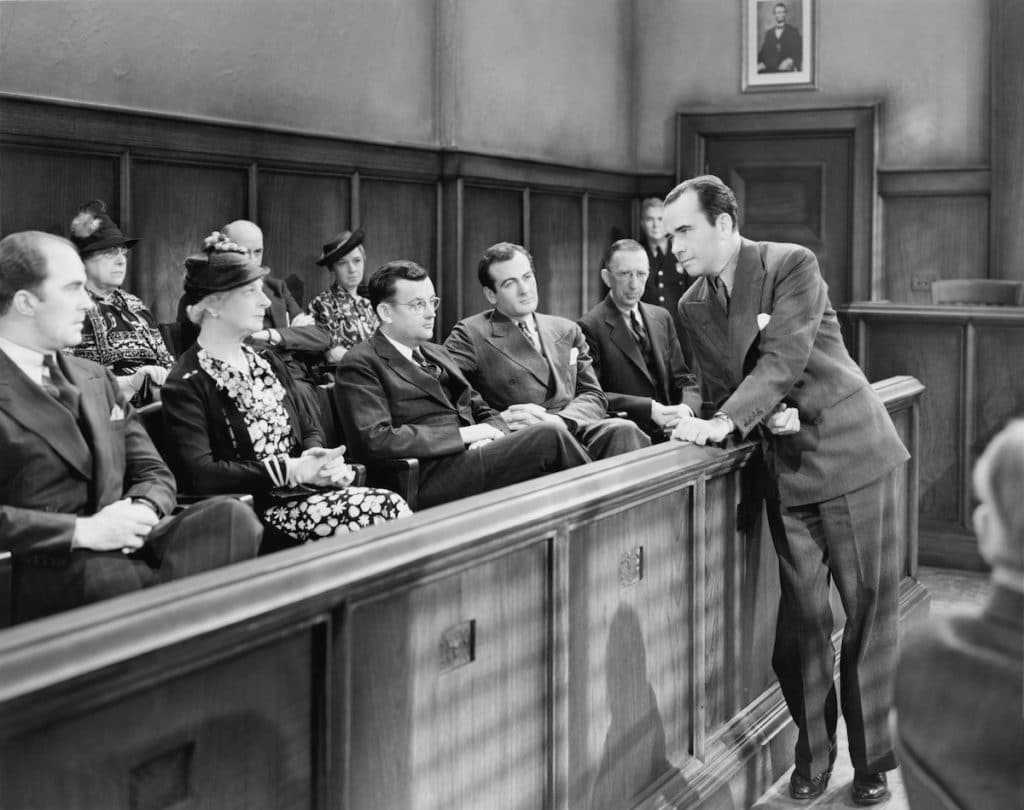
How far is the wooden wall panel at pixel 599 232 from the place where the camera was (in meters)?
8.93

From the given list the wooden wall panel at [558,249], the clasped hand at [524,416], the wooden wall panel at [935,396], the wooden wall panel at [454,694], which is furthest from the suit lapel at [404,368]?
the wooden wall panel at [558,249]

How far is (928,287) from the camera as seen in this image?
8789 mm

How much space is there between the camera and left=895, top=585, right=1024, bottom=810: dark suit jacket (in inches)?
54.6

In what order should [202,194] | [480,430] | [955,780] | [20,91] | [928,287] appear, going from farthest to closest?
[928,287], [202,194], [20,91], [480,430], [955,780]

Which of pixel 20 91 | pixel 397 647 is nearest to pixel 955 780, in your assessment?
pixel 397 647

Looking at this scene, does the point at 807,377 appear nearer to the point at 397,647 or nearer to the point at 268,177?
the point at 397,647

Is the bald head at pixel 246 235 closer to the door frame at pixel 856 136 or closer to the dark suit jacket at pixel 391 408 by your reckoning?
the dark suit jacket at pixel 391 408

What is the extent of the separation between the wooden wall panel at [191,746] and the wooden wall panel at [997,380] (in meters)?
4.93

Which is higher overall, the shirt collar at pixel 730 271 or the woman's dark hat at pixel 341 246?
the woman's dark hat at pixel 341 246

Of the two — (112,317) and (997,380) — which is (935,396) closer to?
(997,380)

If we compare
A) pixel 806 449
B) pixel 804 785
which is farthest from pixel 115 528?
pixel 804 785

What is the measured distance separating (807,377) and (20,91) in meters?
3.51

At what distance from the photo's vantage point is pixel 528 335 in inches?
197

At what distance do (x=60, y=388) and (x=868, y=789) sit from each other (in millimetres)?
2386
